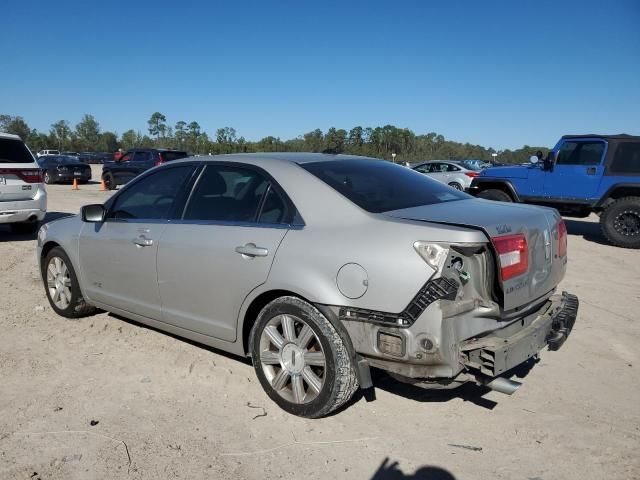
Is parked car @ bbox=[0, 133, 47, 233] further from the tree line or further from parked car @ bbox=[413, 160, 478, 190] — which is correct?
the tree line

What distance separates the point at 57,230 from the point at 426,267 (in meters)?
3.85

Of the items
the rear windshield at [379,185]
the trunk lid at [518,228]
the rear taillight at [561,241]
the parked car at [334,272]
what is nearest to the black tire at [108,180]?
the parked car at [334,272]

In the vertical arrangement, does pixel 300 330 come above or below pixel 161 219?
below

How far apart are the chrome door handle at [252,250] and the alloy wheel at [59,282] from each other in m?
2.43

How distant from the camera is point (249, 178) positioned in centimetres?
364

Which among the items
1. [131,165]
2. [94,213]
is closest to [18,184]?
[94,213]

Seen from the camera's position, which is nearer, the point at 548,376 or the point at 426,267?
the point at 426,267

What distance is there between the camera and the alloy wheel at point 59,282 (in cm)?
495

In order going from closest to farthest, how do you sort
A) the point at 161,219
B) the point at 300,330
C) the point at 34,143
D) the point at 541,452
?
the point at 541,452
the point at 300,330
the point at 161,219
the point at 34,143

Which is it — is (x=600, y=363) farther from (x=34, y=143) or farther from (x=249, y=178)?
(x=34, y=143)

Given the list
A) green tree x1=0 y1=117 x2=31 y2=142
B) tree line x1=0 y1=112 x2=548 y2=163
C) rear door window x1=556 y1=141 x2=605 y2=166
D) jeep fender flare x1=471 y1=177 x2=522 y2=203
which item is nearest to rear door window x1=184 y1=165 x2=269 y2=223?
jeep fender flare x1=471 y1=177 x2=522 y2=203

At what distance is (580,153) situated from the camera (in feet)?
35.1

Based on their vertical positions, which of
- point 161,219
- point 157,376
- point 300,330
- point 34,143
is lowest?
point 34,143

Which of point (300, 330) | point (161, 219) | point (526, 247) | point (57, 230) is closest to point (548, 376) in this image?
point (526, 247)
